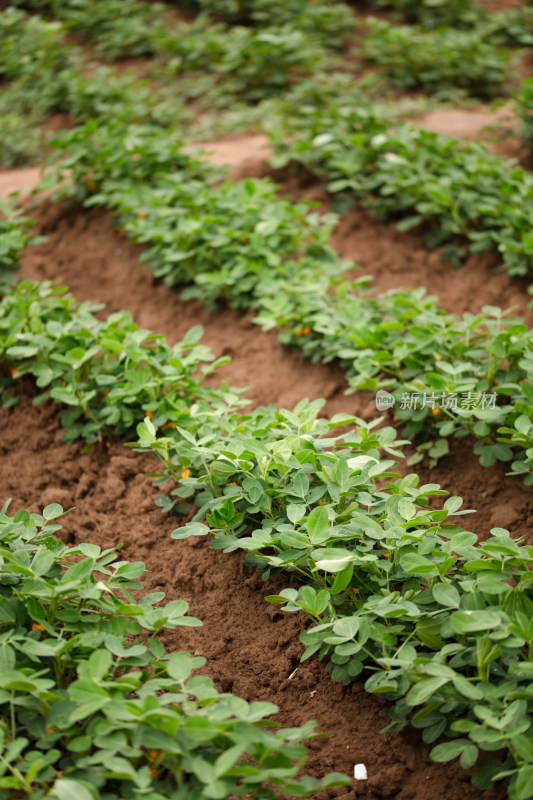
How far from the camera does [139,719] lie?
1441 mm

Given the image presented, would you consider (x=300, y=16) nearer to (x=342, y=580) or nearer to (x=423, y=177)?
(x=423, y=177)

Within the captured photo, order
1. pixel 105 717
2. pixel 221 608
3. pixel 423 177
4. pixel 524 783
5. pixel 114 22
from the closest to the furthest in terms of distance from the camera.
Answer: pixel 524 783 < pixel 105 717 < pixel 221 608 < pixel 423 177 < pixel 114 22

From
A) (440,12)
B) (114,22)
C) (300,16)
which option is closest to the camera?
(300,16)

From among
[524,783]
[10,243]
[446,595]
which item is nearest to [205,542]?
[446,595]

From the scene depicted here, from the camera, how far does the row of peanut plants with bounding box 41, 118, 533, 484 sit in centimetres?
261

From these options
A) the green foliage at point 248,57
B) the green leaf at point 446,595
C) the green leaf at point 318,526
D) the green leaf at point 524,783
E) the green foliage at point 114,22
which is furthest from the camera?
the green foliage at point 114,22

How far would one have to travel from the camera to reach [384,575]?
189cm

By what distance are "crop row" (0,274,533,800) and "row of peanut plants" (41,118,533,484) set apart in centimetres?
43

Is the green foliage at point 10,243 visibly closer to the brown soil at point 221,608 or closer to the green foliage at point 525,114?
the brown soil at point 221,608

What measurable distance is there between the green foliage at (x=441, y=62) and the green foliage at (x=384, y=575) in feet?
15.8

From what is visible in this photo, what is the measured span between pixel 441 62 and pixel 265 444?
5154mm

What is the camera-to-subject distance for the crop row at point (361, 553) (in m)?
1.59

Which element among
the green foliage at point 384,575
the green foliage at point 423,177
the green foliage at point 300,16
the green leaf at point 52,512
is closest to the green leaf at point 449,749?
the green foliage at point 384,575

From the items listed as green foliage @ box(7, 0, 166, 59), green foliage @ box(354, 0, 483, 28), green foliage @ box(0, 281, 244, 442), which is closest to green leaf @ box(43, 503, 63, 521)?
green foliage @ box(0, 281, 244, 442)
